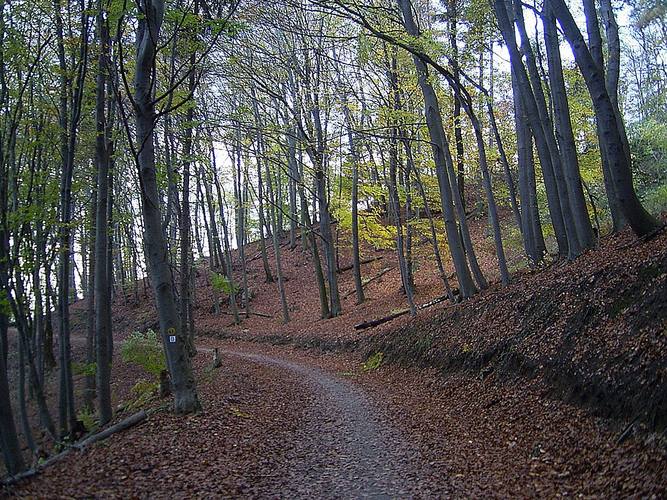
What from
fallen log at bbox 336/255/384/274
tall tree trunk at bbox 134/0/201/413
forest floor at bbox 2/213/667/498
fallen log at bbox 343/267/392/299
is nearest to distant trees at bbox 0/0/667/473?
tall tree trunk at bbox 134/0/201/413

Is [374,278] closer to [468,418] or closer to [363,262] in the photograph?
[363,262]

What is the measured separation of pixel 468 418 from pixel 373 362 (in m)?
6.35

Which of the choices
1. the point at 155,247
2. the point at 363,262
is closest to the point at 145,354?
the point at 155,247

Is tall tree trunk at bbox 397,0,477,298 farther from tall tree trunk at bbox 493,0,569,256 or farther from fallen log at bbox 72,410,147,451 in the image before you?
fallen log at bbox 72,410,147,451

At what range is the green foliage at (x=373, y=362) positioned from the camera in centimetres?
1396

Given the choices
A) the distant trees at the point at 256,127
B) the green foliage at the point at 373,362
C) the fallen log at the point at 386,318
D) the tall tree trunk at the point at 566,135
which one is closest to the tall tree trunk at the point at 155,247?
the distant trees at the point at 256,127

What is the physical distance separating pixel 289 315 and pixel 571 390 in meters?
19.5

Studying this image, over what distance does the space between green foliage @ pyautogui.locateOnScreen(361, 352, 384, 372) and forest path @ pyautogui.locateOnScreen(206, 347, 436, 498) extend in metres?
3.24

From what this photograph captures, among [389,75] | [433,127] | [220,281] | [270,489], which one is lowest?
[270,489]

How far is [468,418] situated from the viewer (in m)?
8.03

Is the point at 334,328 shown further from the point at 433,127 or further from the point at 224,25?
the point at 224,25

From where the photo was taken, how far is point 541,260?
44.4 ft

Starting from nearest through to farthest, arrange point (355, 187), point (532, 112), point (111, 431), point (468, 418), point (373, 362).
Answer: point (468, 418)
point (111, 431)
point (532, 112)
point (373, 362)
point (355, 187)

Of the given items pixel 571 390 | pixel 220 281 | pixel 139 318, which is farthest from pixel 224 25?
pixel 139 318
